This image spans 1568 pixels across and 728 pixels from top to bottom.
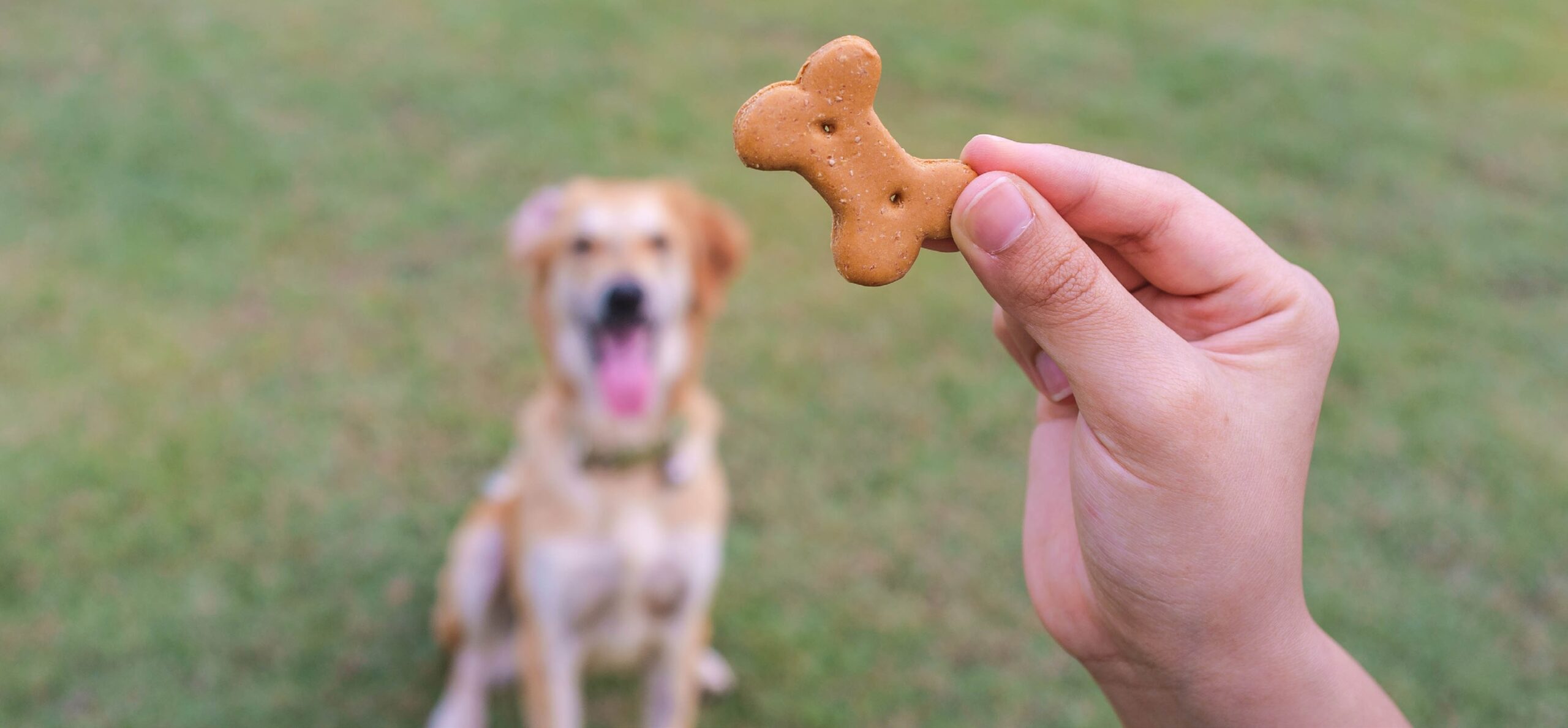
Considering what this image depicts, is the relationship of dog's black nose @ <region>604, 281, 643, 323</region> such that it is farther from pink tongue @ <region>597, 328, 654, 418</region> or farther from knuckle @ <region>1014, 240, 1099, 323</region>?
knuckle @ <region>1014, 240, 1099, 323</region>

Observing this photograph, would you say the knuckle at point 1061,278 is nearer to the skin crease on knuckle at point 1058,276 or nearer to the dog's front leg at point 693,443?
the skin crease on knuckle at point 1058,276

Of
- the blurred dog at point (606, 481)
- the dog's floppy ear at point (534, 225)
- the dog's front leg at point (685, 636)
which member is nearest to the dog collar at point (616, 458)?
the blurred dog at point (606, 481)

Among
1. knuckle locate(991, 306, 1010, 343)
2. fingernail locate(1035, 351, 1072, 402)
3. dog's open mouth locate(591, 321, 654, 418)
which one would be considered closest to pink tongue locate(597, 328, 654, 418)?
dog's open mouth locate(591, 321, 654, 418)

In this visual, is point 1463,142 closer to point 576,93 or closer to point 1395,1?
point 1395,1

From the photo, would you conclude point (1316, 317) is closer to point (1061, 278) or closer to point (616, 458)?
point (1061, 278)

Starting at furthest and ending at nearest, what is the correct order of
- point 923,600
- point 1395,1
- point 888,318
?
point 1395,1
point 888,318
point 923,600

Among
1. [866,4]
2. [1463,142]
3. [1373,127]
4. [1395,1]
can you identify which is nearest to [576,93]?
[866,4]
